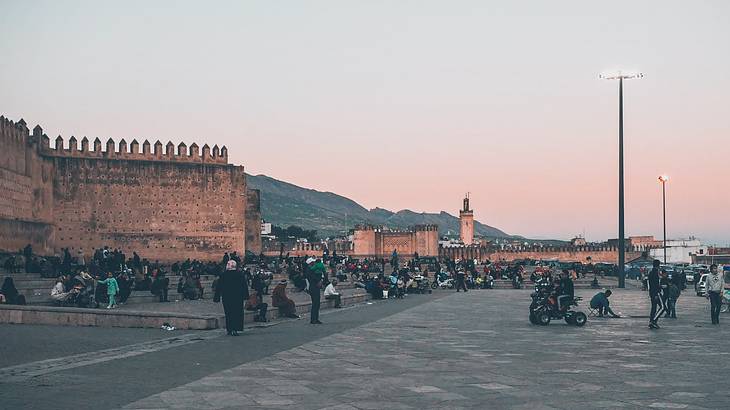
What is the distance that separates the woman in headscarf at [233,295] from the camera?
13.4m

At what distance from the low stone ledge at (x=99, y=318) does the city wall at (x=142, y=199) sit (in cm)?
3246

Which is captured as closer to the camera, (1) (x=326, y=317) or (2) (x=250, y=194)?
(1) (x=326, y=317)

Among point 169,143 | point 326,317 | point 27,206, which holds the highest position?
point 169,143

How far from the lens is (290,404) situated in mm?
6918

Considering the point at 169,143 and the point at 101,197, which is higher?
the point at 169,143

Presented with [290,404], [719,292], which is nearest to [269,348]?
[290,404]

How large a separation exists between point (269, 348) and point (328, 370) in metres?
2.44

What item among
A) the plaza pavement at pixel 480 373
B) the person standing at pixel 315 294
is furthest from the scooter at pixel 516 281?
the plaza pavement at pixel 480 373

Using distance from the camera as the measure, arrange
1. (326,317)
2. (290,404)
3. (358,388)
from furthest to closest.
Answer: (326,317)
(358,388)
(290,404)

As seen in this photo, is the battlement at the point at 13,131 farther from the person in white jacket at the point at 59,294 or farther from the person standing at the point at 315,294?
the person standing at the point at 315,294

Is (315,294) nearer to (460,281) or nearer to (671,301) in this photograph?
(671,301)

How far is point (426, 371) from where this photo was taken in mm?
A: 9086

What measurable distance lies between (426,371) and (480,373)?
1.81 feet

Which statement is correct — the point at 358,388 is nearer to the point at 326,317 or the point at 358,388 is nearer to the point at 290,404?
the point at 290,404
